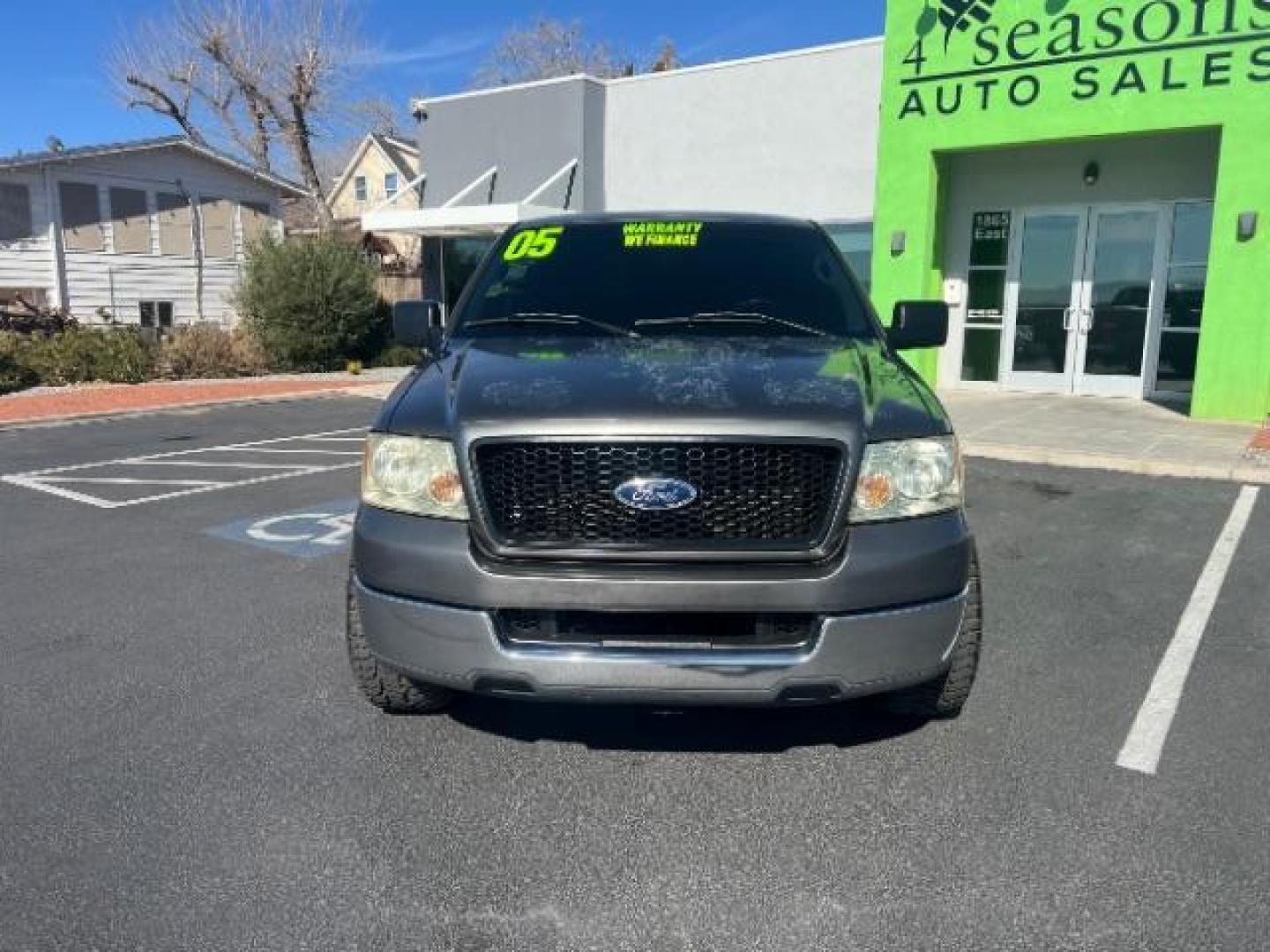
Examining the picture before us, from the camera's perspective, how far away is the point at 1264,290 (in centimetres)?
1073

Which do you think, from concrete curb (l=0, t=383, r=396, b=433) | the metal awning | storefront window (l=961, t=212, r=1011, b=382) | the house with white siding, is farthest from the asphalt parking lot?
the house with white siding

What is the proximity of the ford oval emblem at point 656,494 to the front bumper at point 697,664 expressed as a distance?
0.41 m

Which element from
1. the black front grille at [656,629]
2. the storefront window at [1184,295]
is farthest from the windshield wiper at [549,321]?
the storefront window at [1184,295]

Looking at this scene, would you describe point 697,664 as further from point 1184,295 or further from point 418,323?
point 1184,295

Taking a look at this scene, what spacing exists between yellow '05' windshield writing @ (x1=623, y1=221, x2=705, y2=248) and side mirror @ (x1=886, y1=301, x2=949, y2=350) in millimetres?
972

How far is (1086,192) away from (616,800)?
12923 millimetres

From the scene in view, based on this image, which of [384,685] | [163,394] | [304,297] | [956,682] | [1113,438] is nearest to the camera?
[956,682]

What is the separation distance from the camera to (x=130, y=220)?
25.6 m

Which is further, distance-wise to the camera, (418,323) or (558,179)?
(558,179)

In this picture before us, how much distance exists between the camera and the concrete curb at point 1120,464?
317 inches

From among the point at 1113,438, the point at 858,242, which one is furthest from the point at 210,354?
the point at 1113,438

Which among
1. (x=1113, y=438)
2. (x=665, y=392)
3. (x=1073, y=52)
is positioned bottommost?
(x=1113, y=438)

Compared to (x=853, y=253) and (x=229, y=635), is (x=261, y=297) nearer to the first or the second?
(x=853, y=253)

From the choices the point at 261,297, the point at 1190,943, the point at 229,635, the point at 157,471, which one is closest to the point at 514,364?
the point at 229,635
